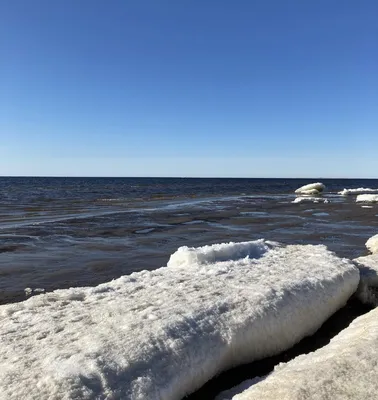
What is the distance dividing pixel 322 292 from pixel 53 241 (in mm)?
11444

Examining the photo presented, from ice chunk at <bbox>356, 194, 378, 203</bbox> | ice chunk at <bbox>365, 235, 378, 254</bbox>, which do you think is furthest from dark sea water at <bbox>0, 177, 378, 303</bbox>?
ice chunk at <bbox>356, 194, 378, 203</bbox>

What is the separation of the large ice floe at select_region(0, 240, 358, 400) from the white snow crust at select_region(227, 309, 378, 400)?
19cm

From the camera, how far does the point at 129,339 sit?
418 cm

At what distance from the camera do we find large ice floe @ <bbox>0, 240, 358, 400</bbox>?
356cm

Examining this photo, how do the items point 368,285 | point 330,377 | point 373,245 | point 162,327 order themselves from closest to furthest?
point 330,377 < point 162,327 < point 368,285 < point 373,245

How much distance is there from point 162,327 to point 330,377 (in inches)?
74.9

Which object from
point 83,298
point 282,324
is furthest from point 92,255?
point 282,324

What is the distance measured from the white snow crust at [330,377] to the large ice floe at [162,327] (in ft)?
0.63

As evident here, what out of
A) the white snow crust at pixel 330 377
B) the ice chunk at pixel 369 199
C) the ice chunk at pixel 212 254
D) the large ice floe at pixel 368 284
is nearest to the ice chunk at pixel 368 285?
the large ice floe at pixel 368 284

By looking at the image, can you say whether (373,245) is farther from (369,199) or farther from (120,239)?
(369,199)

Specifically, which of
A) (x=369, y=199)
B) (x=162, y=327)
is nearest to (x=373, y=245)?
(x=162, y=327)

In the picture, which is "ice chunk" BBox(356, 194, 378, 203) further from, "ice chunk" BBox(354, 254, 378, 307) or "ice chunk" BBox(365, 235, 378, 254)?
"ice chunk" BBox(354, 254, 378, 307)

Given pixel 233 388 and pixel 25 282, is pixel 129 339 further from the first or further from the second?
pixel 25 282

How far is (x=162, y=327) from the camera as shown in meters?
4.47
